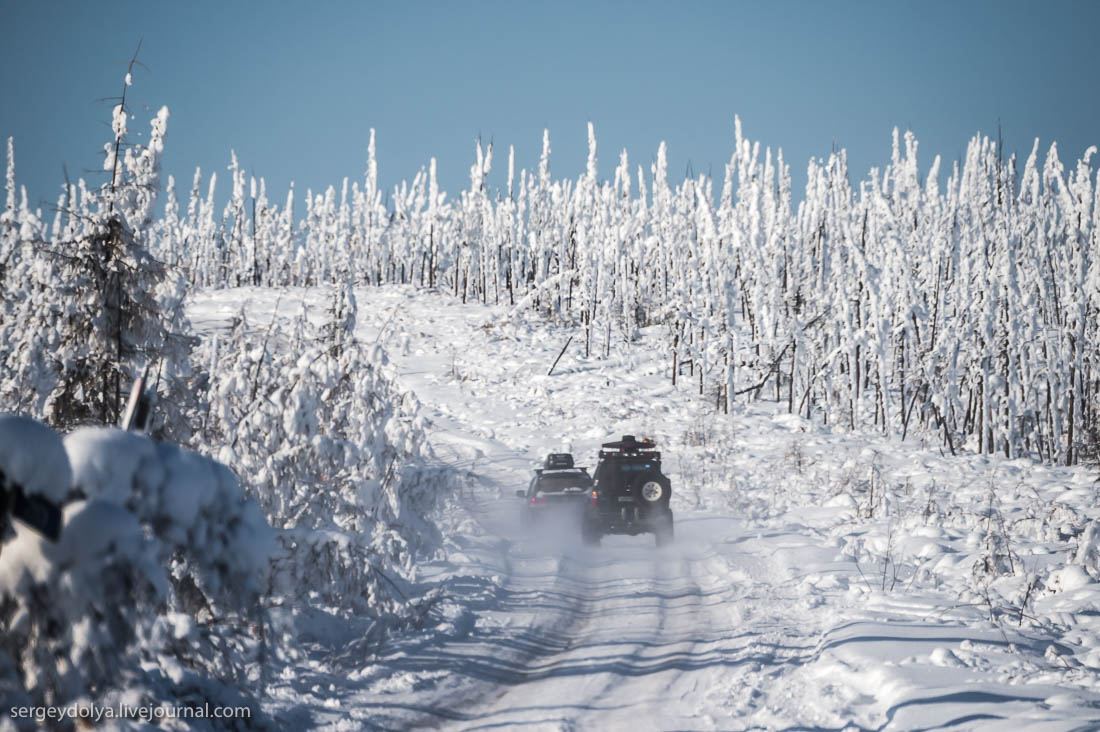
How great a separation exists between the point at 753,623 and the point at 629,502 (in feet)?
18.6

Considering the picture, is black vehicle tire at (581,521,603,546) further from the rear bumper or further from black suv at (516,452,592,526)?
black suv at (516,452,592,526)

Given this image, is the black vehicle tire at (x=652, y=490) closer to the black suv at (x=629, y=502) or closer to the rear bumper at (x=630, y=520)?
the black suv at (x=629, y=502)

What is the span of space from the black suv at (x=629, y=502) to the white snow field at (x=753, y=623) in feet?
1.46

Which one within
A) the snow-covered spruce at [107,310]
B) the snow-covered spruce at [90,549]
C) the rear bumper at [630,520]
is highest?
the snow-covered spruce at [107,310]

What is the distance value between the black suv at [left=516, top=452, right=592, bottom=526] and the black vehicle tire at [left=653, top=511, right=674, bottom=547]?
80.7 inches

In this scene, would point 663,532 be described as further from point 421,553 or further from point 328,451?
point 328,451

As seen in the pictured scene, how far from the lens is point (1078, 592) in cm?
973

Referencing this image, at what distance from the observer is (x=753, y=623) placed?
9289mm

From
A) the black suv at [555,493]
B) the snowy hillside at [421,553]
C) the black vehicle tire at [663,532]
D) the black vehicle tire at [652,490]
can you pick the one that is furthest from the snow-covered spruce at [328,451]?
the black suv at [555,493]

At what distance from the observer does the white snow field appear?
634 centimetres

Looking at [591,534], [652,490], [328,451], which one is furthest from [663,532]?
[328,451]

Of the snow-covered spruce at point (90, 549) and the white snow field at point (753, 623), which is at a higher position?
the snow-covered spruce at point (90, 549)

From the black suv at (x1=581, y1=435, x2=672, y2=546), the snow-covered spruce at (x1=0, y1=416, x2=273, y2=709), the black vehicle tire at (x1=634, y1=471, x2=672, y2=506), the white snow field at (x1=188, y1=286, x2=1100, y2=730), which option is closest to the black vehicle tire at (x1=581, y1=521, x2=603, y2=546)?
the black suv at (x1=581, y1=435, x2=672, y2=546)

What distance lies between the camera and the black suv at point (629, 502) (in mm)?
14805
